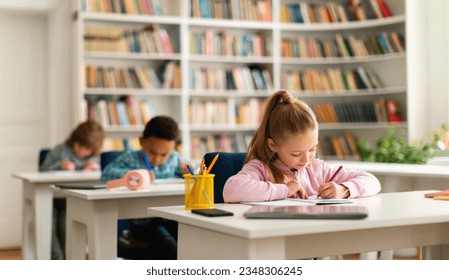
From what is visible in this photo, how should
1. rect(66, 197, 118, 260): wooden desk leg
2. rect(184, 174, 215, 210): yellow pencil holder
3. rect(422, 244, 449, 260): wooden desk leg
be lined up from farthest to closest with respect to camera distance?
rect(66, 197, 118, 260): wooden desk leg → rect(422, 244, 449, 260): wooden desk leg → rect(184, 174, 215, 210): yellow pencil holder

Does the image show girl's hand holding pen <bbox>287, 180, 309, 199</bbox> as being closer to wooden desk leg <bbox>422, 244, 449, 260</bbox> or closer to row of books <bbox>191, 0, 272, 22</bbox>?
wooden desk leg <bbox>422, 244, 449, 260</bbox>

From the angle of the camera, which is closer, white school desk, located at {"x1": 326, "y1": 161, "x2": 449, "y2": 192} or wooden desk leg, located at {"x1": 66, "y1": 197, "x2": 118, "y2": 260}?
wooden desk leg, located at {"x1": 66, "y1": 197, "x2": 118, "y2": 260}

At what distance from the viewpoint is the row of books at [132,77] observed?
627 centimetres

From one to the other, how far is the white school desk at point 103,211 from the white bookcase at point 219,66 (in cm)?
290

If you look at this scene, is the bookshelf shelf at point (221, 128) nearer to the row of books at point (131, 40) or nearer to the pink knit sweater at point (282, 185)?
the row of books at point (131, 40)

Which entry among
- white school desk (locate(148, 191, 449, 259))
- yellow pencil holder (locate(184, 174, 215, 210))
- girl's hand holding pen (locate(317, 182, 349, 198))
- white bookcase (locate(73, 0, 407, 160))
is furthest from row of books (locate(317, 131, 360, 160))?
yellow pencil holder (locate(184, 174, 215, 210))

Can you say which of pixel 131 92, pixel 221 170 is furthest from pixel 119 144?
pixel 221 170

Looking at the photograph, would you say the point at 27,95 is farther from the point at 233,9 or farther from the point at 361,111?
the point at 361,111

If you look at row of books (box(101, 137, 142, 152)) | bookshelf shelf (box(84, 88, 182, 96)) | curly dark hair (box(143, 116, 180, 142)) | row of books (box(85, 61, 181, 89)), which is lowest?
row of books (box(101, 137, 142, 152))

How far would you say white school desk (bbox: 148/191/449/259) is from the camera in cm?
173

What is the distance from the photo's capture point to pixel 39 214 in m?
4.49

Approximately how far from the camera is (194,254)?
195cm

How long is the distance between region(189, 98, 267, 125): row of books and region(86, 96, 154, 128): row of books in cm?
44

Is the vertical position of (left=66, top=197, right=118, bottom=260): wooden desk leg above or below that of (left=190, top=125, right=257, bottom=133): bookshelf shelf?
below
